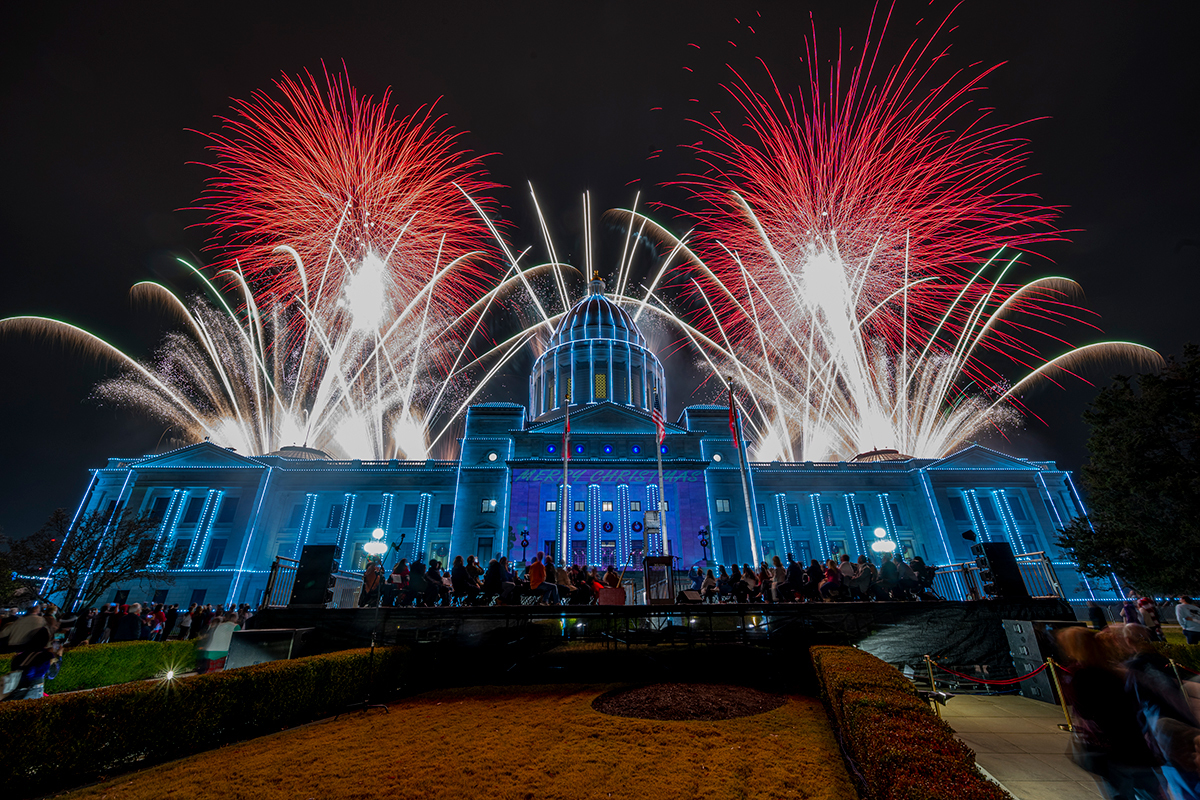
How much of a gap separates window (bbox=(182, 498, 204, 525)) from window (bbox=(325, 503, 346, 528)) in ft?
30.9

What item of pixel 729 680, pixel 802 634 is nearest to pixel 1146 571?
pixel 802 634

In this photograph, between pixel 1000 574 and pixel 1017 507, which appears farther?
pixel 1017 507

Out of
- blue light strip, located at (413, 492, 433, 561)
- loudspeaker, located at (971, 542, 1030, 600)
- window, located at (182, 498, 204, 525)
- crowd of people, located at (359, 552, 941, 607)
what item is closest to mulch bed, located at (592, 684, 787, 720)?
crowd of people, located at (359, 552, 941, 607)

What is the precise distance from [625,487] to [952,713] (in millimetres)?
33262

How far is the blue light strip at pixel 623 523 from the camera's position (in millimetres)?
39906

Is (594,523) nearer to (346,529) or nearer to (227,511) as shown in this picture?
(346,529)

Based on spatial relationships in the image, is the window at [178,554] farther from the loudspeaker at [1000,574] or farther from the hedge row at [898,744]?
the loudspeaker at [1000,574]

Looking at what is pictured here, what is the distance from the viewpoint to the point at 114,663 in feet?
53.5

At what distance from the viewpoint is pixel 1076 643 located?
5.18 meters

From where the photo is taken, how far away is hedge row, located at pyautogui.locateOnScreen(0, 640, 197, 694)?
15.4 m

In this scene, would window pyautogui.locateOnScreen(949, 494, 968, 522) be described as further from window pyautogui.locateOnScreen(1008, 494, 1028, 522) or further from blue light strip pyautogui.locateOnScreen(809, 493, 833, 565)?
blue light strip pyautogui.locateOnScreen(809, 493, 833, 565)

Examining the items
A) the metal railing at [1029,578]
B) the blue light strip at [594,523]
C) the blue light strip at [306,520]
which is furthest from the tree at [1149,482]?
the blue light strip at [306,520]

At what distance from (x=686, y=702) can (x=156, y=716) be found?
8315mm

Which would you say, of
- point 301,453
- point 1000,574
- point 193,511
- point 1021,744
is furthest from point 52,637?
point 301,453
